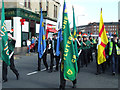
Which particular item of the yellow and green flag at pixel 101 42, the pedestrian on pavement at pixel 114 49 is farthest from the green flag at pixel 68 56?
the pedestrian on pavement at pixel 114 49

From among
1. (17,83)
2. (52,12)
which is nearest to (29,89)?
(17,83)

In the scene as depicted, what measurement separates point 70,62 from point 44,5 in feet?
81.3

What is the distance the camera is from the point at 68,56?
220 inches

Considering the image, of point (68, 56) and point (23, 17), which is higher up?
point (23, 17)

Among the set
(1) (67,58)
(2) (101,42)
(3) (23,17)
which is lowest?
(1) (67,58)

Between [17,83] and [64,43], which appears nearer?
[64,43]

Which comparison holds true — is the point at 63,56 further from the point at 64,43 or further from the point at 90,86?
the point at 90,86

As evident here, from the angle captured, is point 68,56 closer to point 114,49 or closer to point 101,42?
point 101,42

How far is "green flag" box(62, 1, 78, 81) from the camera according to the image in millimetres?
5512

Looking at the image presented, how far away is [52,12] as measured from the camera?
33.2 m

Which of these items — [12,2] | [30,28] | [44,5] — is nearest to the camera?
[12,2]

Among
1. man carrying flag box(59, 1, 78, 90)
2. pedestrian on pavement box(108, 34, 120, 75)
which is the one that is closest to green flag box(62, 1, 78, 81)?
man carrying flag box(59, 1, 78, 90)

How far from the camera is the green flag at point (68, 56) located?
551cm

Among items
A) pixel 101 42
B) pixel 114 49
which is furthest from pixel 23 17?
pixel 114 49
